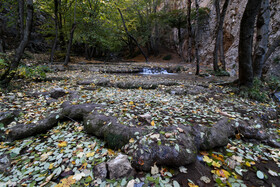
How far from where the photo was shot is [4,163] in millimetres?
1954

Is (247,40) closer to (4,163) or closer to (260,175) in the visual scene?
(260,175)

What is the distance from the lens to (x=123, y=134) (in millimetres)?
2223

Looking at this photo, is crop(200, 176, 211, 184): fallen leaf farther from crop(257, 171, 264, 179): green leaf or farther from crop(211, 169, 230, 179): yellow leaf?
crop(257, 171, 264, 179): green leaf

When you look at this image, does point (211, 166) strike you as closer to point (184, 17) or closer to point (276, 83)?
A: point (276, 83)

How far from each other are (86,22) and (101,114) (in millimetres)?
10448

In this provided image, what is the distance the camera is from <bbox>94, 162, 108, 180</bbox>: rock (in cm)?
169

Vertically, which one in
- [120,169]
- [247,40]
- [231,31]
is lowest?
[120,169]

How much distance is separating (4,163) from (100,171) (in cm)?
153

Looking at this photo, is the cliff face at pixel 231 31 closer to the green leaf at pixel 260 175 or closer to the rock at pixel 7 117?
the green leaf at pixel 260 175

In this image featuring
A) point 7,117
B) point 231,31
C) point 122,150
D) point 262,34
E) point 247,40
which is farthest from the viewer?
point 231,31

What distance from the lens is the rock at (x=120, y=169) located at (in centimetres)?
169

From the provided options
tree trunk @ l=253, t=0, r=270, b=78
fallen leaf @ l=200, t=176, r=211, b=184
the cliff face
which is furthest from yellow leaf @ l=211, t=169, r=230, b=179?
the cliff face

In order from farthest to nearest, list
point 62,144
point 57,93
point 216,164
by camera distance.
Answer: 1. point 57,93
2. point 62,144
3. point 216,164

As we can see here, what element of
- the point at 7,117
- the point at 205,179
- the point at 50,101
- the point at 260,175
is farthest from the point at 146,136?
the point at 50,101
